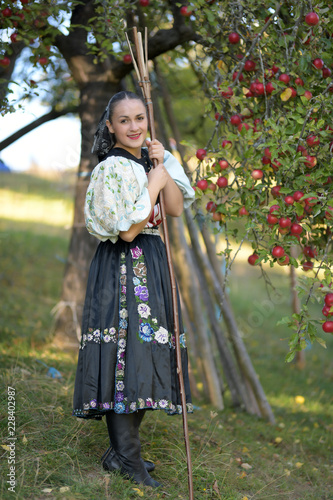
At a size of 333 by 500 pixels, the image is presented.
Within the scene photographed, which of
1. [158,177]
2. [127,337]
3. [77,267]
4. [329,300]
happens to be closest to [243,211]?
[158,177]

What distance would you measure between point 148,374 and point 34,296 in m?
4.31

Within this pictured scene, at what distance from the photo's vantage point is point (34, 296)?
628 centimetres

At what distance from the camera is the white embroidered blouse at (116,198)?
2189mm

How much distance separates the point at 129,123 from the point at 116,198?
15.2 inches

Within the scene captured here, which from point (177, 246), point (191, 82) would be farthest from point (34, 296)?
point (191, 82)

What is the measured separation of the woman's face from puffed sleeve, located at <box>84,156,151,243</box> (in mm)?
143

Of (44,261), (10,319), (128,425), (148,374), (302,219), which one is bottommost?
(128,425)

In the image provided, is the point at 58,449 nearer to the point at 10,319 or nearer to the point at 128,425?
the point at 128,425

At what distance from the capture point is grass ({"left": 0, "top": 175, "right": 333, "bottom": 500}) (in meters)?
2.35

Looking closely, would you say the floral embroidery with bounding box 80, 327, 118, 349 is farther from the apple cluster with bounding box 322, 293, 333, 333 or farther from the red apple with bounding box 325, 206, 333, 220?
the red apple with bounding box 325, 206, 333, 220

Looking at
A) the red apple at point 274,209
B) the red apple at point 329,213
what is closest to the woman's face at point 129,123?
the red apple at point 274,209

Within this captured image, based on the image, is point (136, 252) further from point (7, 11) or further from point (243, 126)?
point (7, 11)

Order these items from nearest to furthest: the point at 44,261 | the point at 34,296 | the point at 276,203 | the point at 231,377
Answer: the point at 276,203
the point at 231,377
the point at 34,296
the point at 44,261

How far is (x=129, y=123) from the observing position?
236cm
